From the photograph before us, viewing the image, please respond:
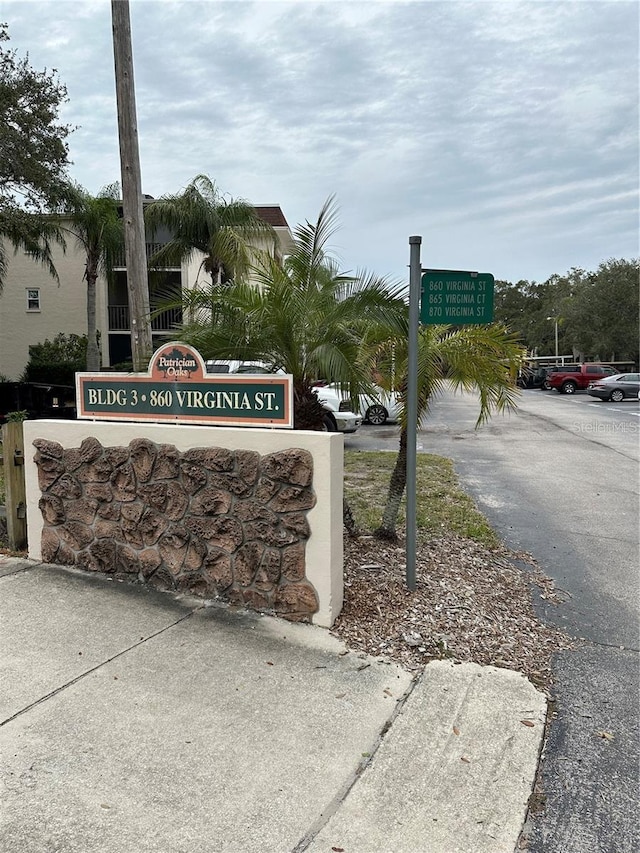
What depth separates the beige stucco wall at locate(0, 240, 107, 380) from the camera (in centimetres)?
2995

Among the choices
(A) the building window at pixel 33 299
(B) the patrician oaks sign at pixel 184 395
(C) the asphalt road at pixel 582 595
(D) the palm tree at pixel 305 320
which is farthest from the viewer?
(A) the building window at pixel 33 299

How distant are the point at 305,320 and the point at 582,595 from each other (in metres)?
3.20

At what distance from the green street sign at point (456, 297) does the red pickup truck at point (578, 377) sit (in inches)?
1569

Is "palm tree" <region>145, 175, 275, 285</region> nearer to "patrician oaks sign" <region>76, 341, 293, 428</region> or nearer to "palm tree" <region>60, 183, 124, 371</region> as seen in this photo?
"palm tree" <region>60, 183, 124, 371</region>

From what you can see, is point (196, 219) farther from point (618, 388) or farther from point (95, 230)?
point (618, 388)

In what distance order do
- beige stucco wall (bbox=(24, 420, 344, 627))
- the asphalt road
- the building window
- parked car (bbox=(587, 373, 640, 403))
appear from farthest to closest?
parked car (bbox=(587, 373, 640, 403)) → the building window → beige stucco wall (bbox=(24, 420, 344, 627)) → the asphalt road

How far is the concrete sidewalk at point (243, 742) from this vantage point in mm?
2562

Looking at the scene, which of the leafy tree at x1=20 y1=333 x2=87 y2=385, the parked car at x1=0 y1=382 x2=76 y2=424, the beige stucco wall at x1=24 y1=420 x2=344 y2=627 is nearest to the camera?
the beige stucco wall at x1=24 y1=420 x2=344 y2=627

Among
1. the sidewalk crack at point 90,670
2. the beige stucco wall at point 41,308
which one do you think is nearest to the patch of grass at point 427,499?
the sidewalk crack at point 90,670

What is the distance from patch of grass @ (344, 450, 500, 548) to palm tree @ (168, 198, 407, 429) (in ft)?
6.94

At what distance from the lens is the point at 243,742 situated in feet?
10.2

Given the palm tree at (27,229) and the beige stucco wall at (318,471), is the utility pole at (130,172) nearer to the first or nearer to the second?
the beige stucco wall at (318,471)

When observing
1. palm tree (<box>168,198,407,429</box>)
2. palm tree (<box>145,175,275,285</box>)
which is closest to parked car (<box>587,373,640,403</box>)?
palm tree (<box>145,175,275,285</box>)

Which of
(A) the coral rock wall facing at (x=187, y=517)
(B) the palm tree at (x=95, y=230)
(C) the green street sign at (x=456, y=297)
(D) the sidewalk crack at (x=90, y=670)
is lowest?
(D) the sidewalk crack at (x=90, y=670)
